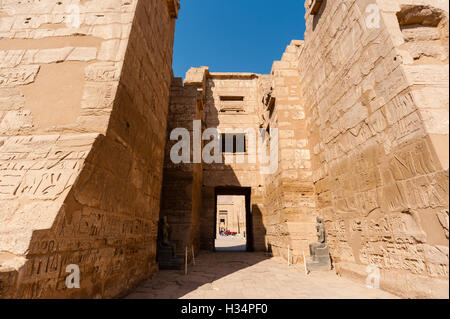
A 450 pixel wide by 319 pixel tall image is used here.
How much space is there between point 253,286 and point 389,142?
2.74m

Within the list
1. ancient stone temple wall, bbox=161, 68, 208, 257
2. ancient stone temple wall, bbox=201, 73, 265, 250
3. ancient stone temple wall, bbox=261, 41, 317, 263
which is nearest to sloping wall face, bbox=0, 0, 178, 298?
ancient stone temple wall, bbox=161, 68, 208, 257

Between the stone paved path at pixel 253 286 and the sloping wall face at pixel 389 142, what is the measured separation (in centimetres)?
38

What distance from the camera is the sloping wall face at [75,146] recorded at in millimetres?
1720

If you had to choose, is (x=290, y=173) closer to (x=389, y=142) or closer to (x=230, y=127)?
(x=389, y=142)

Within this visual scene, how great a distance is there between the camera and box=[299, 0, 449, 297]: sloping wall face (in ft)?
7.58

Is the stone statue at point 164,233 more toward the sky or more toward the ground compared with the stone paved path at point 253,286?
more toward the sky

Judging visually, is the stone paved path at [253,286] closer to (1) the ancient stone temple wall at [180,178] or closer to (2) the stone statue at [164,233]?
(2) the stone statue at [164,233]

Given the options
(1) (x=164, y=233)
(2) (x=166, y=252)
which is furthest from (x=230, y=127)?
(2) (x=166, y=252)

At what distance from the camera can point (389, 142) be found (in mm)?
2893

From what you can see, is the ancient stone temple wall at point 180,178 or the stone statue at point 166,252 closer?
the stone statue at point 166,252

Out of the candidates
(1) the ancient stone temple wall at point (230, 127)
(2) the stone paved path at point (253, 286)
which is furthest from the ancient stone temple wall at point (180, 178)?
(1) the ancient stone temple wall at point (230, 127)

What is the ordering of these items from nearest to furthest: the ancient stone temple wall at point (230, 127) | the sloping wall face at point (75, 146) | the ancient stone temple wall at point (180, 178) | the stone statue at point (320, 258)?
the sloping wall face at point (75, 146) → the stone statue at point (320, 258) → the ancient stone temple wall at point (180, 178) → the ancient stone temple wall at point (230, 127)

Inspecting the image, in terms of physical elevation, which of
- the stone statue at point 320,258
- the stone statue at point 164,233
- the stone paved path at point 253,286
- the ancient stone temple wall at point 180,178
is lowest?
the stone paved path at point 253,286

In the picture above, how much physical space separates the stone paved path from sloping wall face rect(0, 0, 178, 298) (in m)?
0.49
